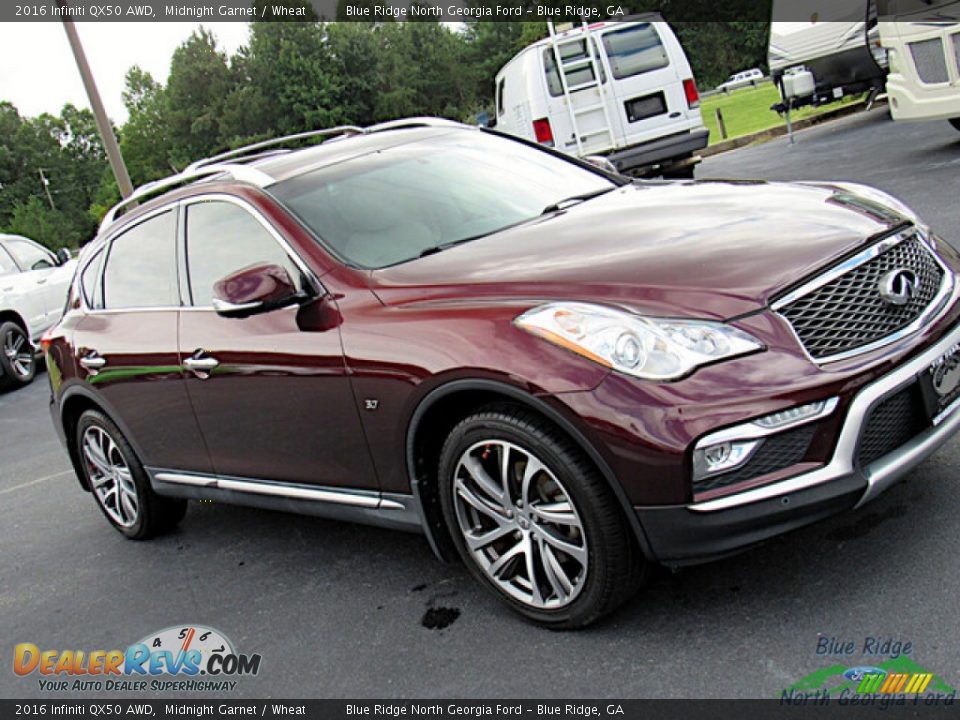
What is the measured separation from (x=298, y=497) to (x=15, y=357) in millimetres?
9751

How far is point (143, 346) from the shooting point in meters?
4.69

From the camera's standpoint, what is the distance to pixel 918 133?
13.3 meters

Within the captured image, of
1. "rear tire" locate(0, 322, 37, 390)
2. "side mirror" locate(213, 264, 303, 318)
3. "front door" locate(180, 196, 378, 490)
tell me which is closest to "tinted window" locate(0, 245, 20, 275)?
"rear tire" locate(0, 322, 37, 390)

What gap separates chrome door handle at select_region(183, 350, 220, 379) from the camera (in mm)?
4199

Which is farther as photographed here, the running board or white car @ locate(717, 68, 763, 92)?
white car @ locate(717, 68, 763, 92)

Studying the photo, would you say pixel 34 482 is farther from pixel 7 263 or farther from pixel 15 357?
pixel 7 263

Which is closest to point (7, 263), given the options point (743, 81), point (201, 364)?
point (201, 364)

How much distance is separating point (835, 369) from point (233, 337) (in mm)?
2369

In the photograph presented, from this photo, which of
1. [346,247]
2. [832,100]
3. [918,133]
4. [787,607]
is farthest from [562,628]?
[832,100]

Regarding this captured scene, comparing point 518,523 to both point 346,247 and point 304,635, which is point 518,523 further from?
point 346,247

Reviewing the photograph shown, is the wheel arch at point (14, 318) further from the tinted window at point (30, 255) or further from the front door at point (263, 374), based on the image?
the front door at point (263, 374)

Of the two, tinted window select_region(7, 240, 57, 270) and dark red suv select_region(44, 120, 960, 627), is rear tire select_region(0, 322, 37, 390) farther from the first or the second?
dark red suv select_region(44, 120, 960, 627)
